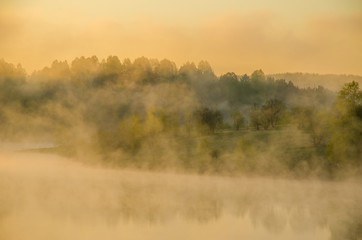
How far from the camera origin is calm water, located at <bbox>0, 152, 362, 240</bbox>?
125ft

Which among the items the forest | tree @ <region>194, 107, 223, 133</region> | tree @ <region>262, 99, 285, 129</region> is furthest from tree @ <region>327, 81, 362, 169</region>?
tree @ <region>194, 107, 223, 133</region>

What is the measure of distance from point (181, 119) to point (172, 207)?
93.4 meters

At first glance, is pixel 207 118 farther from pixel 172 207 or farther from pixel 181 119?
pixel 172 207

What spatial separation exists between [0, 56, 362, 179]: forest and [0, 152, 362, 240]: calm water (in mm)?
5406

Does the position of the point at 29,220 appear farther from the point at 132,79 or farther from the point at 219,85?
the point at 219,85

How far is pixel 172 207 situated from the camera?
162 ft

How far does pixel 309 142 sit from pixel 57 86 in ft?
369

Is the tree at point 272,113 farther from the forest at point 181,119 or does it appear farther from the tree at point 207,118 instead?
the tree at point 207,118

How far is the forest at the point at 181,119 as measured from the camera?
71.1 meters

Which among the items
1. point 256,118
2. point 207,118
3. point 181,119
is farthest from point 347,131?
point 181,119

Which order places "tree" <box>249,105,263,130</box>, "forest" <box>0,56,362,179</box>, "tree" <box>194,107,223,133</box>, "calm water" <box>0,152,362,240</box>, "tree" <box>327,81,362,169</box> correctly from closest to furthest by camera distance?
"calm water" <box>0,152,362,240</box>
"tree" <box>327,81,362,169</box>
"forest" <box>0,56,362,179</box>
"tree" <box>249,105,263,130</box>
"tree" <box>194,107,223,133</box>

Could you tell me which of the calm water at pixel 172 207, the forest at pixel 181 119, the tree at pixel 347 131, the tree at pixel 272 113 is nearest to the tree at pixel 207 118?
the forest at pixel 181 119

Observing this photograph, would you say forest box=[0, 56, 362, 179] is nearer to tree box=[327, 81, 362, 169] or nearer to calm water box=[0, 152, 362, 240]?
tree box=[327, 81, 362, 169]

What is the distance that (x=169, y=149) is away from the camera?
3462 inches
